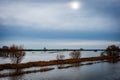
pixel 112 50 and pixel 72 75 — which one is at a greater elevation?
pixel 112 50

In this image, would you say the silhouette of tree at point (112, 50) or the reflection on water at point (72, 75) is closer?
the reflection on water at point (72, 75)

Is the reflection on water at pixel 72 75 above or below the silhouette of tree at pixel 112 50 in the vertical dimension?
below

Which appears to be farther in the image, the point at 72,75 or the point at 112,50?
the point at 112,50

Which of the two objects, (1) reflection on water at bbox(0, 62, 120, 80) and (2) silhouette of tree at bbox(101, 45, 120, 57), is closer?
(1) reflection on water at bbox(0, 62, 120, 80)

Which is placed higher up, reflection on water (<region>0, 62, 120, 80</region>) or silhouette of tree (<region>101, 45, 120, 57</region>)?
silhouette of tree (<region>101, 45, 120, 57</region>)

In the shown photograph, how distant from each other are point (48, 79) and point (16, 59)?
835 inches

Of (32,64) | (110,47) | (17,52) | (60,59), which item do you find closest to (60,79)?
(17,52)

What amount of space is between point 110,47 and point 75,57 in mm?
29718

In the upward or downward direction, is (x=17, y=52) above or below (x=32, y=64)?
above

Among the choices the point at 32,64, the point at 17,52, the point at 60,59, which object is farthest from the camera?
the point at 60,59

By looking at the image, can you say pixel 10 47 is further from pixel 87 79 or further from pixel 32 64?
pixel 87 79

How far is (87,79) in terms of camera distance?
123 ft

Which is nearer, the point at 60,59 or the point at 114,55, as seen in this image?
the point at 60,59

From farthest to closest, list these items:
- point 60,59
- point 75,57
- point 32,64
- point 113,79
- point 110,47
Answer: point 110,47 → point 75,57 → point 60,59 → point 32,64 → point 113,79
